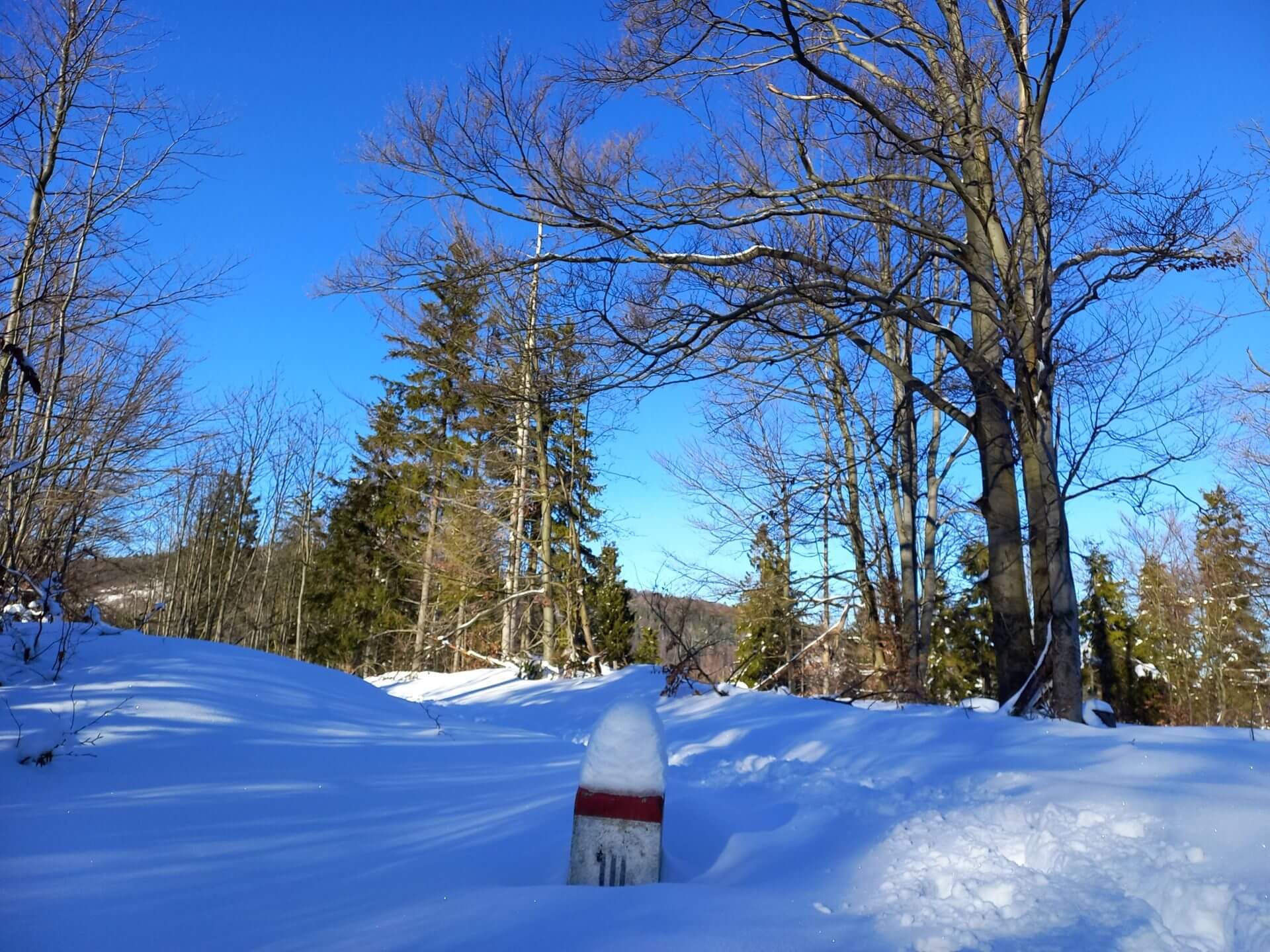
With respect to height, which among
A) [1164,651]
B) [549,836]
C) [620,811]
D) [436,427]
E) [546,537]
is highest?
[436,427]

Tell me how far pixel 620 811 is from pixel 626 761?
0.59ft

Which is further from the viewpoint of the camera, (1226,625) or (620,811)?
(1226,625)

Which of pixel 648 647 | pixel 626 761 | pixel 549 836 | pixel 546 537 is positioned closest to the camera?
pixel 626 761

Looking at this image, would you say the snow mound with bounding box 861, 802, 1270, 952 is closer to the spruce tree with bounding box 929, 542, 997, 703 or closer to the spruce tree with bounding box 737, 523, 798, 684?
the spruce tree with bounding box 737, 523, 798, 684

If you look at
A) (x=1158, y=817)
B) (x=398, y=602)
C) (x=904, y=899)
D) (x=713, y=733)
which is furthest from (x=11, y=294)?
(x=398, y=602)

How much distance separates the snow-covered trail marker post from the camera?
2.95 meters

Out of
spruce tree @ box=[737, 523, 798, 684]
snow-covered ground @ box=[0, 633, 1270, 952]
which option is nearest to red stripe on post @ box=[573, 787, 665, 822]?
snow-covered ground @ box=[0, 633, 1270, 952]

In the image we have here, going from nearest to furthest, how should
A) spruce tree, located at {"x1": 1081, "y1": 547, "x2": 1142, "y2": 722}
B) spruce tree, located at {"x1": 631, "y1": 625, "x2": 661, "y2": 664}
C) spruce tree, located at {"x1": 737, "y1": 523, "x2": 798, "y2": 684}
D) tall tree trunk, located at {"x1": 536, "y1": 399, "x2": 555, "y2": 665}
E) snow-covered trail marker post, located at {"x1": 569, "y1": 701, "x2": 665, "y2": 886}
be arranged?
snow-covered trail marker post, located at {"x1": 569, "y1": 701, "x2": 665, "y2": 886}, spruce tree, located at {"x1": 737, "y1": 523, "x2": 798, "y2": 684}, tall tree trunk, located at {"x1": 536, "y1": 399, "x2": 555, "y2": 665}, spruce tree, located at {"x1": 1081, "y1": 547, "x2": 1142, "y2": 722}, spruce tree, located at {"x1": 631, "y1": 625, "x2": 661, "y2": 664}

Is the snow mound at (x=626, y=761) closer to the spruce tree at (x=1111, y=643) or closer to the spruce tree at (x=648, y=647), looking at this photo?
the spruce tree at (x=648, y=647)

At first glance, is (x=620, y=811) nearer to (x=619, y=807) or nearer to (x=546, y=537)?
(x=619, y=807)

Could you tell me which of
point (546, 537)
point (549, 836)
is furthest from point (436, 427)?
point (549, 836)

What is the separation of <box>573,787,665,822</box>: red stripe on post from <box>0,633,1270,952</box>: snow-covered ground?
253 mm

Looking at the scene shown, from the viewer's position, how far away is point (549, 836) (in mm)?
3449

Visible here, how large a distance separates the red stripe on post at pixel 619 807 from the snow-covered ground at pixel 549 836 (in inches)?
9.9
